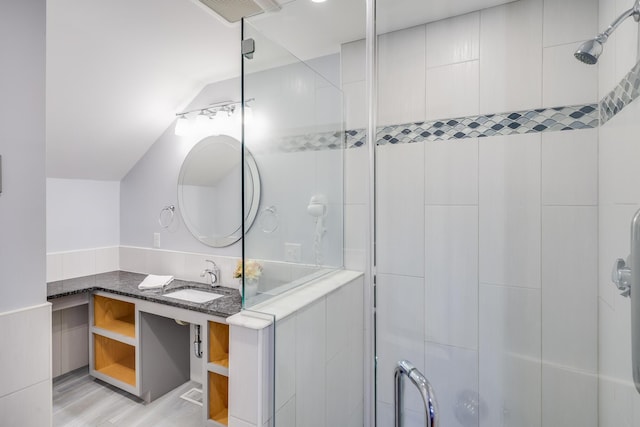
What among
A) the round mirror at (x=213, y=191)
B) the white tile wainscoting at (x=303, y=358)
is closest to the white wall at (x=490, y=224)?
the white tile wainscoting at (x=303, y=358)

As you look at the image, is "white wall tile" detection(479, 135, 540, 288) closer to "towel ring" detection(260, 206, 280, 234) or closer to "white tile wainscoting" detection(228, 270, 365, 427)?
"white tile wainscoting" detection(228, 270, 365, 427)

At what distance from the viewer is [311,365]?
53.0 inches

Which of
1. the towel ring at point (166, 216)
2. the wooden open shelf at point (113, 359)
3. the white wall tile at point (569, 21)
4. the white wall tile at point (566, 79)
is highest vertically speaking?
the white wall tile at point (569, 21)

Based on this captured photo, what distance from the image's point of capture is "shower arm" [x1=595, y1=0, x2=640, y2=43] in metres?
0.79

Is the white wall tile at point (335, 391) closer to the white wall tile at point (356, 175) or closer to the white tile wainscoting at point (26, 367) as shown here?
the white wall tile at point (356, 175)

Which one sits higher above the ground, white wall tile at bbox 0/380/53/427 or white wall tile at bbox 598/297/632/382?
white wall tile at bbox 598/297/632/382

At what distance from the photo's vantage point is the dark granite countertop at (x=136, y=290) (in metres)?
1.87

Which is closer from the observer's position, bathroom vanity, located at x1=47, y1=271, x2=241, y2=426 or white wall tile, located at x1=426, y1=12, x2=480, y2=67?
white wall tile, located at x1=426, y1=12, x2=480, y2=67

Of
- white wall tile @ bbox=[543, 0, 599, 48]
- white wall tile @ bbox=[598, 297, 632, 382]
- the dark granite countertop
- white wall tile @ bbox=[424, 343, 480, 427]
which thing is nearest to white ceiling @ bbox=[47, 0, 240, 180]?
the dark granite countertop

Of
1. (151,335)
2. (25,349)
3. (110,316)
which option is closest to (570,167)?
(25,349)

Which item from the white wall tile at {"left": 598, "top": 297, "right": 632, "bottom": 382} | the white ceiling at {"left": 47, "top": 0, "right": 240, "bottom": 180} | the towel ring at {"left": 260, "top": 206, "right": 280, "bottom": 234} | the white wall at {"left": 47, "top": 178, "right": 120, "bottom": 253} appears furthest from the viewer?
the white wall at {"left": 47, "top": 178, "right": 120, "bottom": 253}

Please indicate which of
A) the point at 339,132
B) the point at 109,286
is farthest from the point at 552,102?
the point at 109,286

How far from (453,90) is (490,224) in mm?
516

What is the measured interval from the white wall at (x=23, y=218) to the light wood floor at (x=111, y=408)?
885mm
